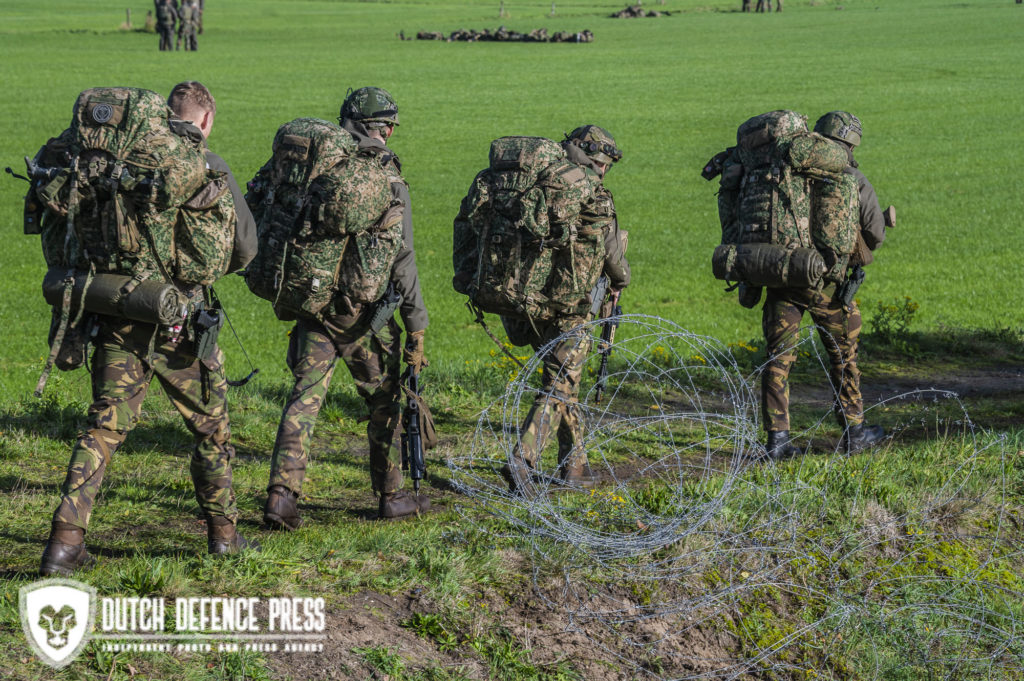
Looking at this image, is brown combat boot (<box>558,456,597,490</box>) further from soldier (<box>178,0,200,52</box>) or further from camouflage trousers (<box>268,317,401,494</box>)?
soldier (<box>178,0,200,52</box>)

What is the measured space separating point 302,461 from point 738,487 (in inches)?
100.0

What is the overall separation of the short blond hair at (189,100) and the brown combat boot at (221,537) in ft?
6.84

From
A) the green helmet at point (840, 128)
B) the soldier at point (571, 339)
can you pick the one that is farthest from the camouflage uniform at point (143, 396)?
the green helmet at point (840, 128)

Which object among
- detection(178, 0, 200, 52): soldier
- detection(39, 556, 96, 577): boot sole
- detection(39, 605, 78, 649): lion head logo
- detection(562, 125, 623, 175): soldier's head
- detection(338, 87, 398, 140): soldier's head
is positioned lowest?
detection(39, 556, 96, 577): boot sole

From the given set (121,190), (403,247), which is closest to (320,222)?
(403,247)

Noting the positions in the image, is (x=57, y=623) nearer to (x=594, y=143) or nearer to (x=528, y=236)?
(x=528, y=236)

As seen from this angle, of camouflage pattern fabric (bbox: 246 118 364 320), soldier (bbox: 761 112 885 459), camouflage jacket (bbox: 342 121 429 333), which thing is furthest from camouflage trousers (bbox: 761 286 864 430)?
camouflage pattern fabric (bbox: 246 118 364 320)

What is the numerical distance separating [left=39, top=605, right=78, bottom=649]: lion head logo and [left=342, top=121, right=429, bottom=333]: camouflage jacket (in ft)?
8.62

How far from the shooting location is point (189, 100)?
19.2ft

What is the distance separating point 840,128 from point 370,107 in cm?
327

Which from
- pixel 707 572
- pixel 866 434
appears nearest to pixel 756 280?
pixel 866 434

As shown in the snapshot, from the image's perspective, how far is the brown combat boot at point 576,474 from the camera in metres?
7.68

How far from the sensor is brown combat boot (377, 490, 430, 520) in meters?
7.16

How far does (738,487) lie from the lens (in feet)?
22.4
